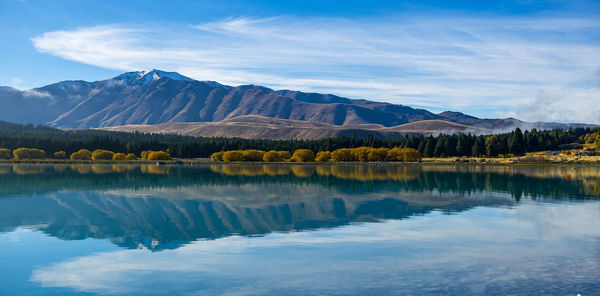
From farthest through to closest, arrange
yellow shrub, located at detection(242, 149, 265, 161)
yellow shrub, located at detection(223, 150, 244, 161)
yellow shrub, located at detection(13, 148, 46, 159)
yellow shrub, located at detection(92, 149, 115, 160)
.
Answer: yellow shrub, located at detection(92, 149, 115, 160) < yellow shrub, located at detection(13, 148, 46, 159) < yellow shrub, located at detection(242, 149, 265, 161) < yellow shrub, located at detection(223, 150, 244, 161)

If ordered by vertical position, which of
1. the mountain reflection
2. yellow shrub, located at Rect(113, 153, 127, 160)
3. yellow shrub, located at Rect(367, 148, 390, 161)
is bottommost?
yellow shrub, located at Rect(113, 153, 127, 160)

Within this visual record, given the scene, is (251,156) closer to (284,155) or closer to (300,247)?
(284,155)

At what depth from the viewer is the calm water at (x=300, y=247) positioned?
701 inches

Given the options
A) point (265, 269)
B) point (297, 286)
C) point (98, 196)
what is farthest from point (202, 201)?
point (297, 286)

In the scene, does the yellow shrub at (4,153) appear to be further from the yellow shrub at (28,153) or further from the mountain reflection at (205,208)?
the mountain reflection at (205,208)

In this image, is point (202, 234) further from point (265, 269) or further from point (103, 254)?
point (265, 269)

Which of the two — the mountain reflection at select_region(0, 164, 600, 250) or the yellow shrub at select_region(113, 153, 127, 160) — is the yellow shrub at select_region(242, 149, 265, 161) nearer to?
the yellow shrub at select_region(113, 153, 127, 160)

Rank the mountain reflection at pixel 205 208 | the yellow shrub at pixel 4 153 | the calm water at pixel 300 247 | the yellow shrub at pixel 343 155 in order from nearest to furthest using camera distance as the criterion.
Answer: the calm water at pixel 300 247 < the mountain reflection at pixel 205 208 < the yellow shrub at pixel 343 155 < the yellow shrub at pixel 4 153

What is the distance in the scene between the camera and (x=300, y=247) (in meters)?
24.1

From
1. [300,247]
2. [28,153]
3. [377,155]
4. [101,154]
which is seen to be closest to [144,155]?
[101,154]

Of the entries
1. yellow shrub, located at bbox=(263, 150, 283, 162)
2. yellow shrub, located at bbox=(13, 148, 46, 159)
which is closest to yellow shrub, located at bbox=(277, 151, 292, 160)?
yellow shrub, located at bbox=(263, 150, 283, 162)

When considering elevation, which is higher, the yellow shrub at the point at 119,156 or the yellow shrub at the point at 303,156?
the yellow shrub at the point at 303,156

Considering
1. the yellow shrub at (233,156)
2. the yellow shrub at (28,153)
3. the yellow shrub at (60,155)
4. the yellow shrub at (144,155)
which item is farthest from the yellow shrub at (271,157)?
the yellow shrub at (28,153)

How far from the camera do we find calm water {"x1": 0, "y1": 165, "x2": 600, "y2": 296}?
17797 mm
